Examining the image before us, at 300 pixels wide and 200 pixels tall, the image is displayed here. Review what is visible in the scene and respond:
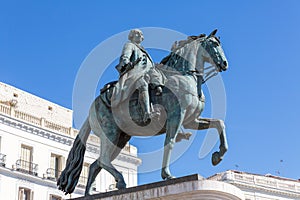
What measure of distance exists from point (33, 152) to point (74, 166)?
34.4 metres

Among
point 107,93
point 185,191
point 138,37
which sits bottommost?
point 185,191


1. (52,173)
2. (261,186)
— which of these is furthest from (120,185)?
(261,186)

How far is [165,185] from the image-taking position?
1120cm

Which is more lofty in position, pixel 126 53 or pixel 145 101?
pixel 126 53

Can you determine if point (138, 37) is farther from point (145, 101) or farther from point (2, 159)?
point (2, 159)

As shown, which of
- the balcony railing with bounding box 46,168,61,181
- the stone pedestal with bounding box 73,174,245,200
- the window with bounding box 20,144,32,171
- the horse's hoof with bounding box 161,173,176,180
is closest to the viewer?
the stone pedestal with bounding box 73,174,245,200

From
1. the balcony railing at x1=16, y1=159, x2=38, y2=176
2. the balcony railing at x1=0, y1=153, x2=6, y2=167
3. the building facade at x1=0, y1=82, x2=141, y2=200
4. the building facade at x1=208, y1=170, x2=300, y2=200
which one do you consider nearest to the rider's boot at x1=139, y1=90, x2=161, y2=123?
the building facade at x1=0, y1=82, x2=141, y2=200

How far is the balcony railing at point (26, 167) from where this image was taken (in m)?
45.0

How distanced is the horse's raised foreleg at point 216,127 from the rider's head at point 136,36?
2182 millimetres

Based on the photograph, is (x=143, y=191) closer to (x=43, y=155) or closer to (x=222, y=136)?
(x=222, y=136)

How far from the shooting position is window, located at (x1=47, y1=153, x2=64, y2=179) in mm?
47178

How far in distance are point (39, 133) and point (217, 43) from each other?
118 ft

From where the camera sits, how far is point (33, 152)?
4672 cm

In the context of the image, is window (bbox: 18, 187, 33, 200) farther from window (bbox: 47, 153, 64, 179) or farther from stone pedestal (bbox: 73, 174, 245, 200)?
stone pedestal (bbox: 73, 174, 245, 200)
